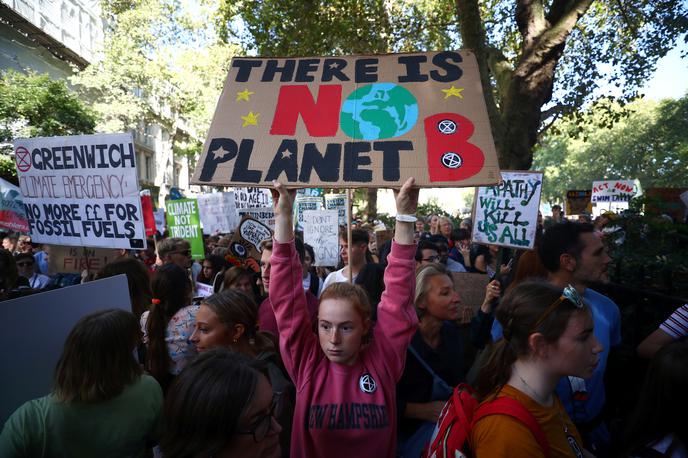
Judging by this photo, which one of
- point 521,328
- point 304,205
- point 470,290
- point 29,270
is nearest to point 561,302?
point 521,328

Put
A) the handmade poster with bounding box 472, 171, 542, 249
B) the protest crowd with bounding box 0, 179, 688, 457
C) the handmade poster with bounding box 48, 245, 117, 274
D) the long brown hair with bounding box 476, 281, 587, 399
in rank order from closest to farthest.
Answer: the protest crowd with bounding box 0, 179, 688, 457
the long brown hair with bounding box 476, 281, 587, 399
the handmade poster with bounding box 472, 171, 542, 249
the handmade poster with bounding box 48, 245, 117, 274

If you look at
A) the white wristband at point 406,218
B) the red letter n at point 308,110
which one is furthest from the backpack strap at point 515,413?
the red letter n at point 308,110

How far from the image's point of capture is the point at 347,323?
207cm

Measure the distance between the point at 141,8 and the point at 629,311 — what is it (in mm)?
26735

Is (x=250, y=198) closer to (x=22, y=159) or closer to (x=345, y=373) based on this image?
(x=22, y=159)

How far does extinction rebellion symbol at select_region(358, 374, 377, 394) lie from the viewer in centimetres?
206

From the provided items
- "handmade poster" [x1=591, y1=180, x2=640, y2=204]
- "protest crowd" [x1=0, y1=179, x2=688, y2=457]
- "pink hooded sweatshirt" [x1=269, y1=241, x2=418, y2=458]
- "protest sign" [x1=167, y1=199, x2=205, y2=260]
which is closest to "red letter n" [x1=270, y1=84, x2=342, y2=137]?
"protest crowd" [x1=0, y1=179, x2=688, y2=457]

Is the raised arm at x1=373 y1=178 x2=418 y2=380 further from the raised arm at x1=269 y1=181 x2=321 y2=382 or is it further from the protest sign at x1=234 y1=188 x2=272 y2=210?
the protest sign at x1=234 y1=188 x2=272 y2=210

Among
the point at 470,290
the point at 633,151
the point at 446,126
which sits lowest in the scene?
the point at 470,290

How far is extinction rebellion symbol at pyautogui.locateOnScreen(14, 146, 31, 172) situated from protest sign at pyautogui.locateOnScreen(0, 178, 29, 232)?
279 centimetres

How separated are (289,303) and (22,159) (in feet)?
12.3

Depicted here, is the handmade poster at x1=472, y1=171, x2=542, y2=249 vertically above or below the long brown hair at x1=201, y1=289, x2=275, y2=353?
above

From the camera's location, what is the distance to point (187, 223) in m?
8.11

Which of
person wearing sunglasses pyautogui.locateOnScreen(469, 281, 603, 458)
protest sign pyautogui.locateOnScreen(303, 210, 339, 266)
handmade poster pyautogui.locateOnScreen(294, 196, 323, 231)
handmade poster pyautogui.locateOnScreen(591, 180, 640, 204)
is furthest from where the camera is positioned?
handmade poster pyautogui.locateOnScreen(591, 180, 640, 204)
